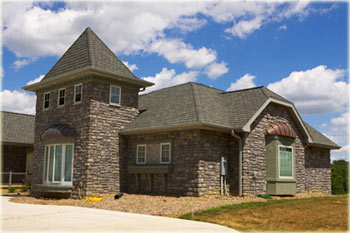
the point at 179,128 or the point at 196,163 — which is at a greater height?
the point at 179,128

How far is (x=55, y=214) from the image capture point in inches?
531

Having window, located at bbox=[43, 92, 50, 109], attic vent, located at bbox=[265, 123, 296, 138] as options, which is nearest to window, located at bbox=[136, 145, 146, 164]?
window, located at bbox=[43, 92, 50, 109]

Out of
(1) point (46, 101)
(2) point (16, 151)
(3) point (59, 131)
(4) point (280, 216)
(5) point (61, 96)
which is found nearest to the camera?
(4) point (280, 216)

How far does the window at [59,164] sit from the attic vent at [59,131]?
61 centimetres

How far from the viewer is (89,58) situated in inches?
807

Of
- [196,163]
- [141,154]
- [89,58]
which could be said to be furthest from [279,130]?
[89,58]

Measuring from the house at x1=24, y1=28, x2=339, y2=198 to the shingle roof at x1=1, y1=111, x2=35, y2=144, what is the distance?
24.3 ft

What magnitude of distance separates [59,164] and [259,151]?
10.6m

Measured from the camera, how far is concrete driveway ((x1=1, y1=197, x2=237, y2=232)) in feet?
34.1

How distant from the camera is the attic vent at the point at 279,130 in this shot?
66.8 feet

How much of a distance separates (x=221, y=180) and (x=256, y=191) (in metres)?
2.02

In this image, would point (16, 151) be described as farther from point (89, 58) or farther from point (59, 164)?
point (89, 58)

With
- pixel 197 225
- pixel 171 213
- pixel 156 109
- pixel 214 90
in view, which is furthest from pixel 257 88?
pixel 197 225

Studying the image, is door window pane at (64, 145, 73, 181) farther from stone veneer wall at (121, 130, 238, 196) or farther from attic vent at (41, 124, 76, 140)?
stone veneer wall at (121, 130, 238, 196)
